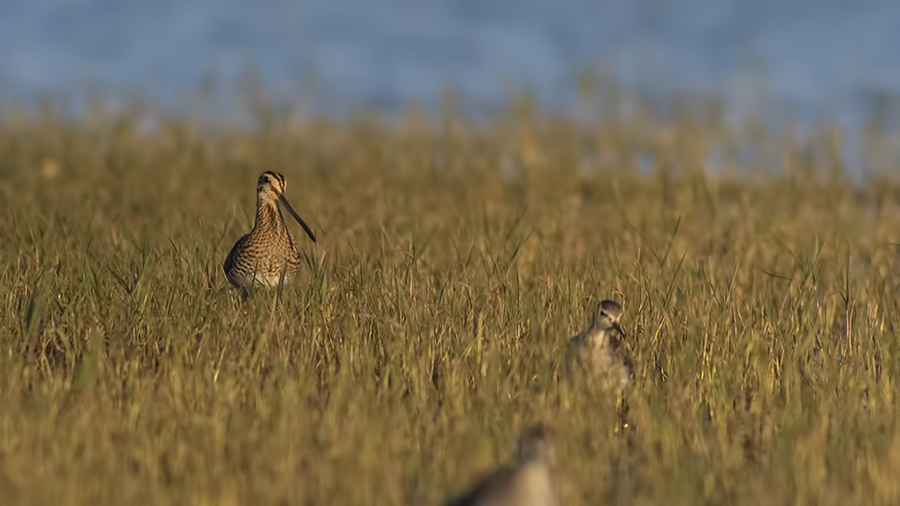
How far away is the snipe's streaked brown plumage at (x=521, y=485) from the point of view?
3.21 m

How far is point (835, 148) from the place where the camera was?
11.2 metres

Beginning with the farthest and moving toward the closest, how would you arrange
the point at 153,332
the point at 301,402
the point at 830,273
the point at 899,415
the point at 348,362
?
the point at 830,273
the point at 153,332
the point at 348,362
the point at 899,415
the point at 301,402

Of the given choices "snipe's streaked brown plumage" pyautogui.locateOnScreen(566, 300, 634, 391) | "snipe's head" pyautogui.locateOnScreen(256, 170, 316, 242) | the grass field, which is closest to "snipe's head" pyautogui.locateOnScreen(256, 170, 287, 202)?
"snipe's head" pyautogui.locateOnScreen(256, 170, 316, 242)

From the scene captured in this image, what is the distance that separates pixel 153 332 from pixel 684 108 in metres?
8.53

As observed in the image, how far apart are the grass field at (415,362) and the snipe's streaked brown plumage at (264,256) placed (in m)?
0.14

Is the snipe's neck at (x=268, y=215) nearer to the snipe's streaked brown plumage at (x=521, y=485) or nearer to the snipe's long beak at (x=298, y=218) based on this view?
the snipe's long beak at (x=298, y=218)

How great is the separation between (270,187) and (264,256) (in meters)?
0.85

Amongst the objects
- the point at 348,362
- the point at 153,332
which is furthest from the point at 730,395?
the point at 153,332

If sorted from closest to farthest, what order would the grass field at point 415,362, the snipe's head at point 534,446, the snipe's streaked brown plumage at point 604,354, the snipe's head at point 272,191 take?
the snipe's head at point 534,446
the grass field at point 415,362
the snipe's streaked brown plumage at point 604,354
the snipe's head at point 272,191

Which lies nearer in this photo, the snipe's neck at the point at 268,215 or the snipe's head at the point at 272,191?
the snipe's neck at the point at 268,215

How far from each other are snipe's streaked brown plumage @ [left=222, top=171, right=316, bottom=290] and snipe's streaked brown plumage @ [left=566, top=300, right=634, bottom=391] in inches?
78.1

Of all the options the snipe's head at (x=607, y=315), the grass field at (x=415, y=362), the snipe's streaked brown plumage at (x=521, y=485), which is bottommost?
the grass field at (x=415, y=362)

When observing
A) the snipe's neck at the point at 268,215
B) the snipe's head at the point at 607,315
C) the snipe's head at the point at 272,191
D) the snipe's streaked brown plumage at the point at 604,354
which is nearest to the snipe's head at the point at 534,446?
the snipe's streaked brown plumage at the point at 604,354

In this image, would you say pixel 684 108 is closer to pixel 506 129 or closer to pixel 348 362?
pixel 506 129
